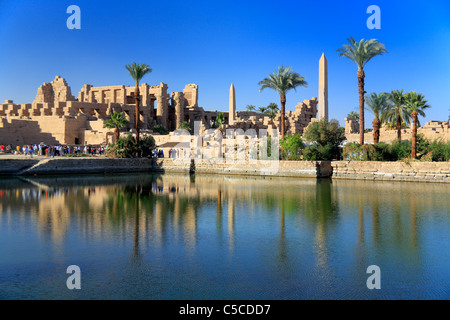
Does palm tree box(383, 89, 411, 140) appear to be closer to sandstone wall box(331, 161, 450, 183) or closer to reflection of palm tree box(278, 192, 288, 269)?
sandstone wall box(331, 161, 450, 183)

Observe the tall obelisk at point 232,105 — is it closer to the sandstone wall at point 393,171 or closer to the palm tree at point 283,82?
the palm tree at point 283,82

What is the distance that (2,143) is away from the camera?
1647 inches

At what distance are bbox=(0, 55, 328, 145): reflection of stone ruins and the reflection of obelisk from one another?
82 millimetres

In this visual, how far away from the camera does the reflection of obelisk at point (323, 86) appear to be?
35.3 metres

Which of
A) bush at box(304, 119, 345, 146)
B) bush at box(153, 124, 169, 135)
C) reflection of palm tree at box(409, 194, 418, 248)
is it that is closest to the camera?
reflection of palm tree at box(409, 194, 418, 248)

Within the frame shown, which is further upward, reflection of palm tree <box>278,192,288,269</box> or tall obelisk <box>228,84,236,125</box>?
tall obelisk <box>228,84,236,125</box>

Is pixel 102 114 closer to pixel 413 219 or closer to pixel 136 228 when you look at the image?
pixel 136 228

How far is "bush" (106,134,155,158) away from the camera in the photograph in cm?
3288

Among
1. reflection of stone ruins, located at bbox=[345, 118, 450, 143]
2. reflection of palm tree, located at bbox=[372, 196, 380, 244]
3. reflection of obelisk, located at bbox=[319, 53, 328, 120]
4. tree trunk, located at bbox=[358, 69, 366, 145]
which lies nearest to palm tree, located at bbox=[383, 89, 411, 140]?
reflection of stone ruins, located at bbox=[345, 118, 450, 143]

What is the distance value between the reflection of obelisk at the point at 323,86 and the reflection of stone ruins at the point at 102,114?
82 mm

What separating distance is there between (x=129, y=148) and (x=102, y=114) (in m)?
28.0

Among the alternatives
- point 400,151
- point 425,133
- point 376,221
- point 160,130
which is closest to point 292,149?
point 400,151

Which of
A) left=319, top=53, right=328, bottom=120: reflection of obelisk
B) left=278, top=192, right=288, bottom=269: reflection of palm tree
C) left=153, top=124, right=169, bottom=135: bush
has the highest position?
left=319, top=53, right=328, bottom=120: reflection of obelisk

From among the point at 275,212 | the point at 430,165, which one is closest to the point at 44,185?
the point at 275,212
